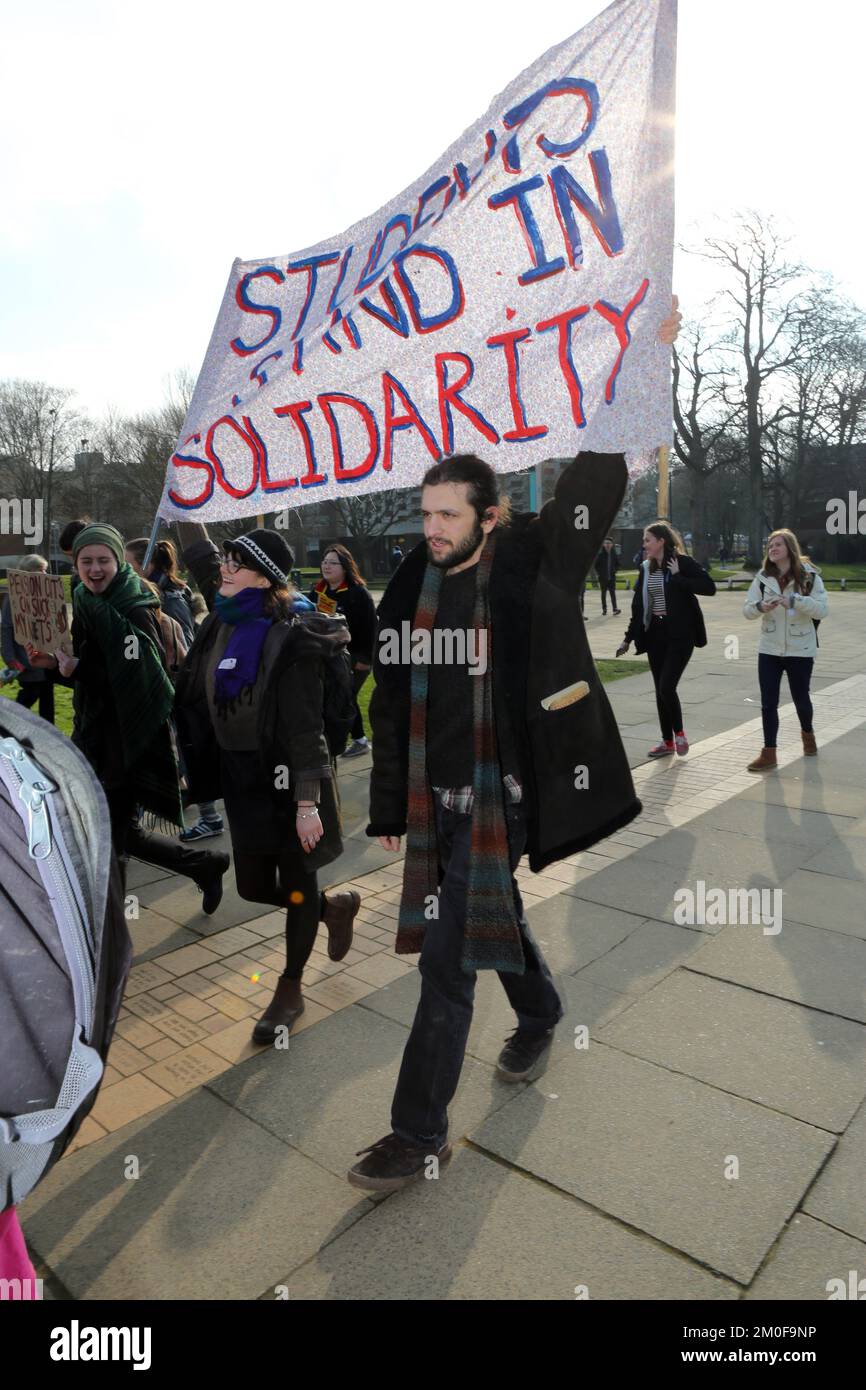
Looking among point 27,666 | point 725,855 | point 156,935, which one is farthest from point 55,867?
point 725,855

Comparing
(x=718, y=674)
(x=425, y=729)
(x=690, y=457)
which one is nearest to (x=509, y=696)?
(x=425, y=729)

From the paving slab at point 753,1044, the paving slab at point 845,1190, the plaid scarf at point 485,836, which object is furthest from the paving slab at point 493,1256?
the paving slab at point 753,1044

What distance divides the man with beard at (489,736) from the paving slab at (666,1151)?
1.19ft

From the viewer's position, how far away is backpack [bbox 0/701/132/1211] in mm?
1166

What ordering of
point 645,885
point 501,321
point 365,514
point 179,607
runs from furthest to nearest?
point 365,514, point 179,607, point 645,885, point 501,321

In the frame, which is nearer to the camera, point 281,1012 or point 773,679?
point 281,1012

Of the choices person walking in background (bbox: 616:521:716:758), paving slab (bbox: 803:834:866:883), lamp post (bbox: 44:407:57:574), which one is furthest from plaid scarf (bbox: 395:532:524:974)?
lamp post (bbox: 44:407:57:574)

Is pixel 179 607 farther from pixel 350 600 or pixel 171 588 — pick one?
pixel 350 600

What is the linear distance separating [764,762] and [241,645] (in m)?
5.25

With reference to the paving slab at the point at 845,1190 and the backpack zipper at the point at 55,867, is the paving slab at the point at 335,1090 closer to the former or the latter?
the paving slab at the point at 845,1190

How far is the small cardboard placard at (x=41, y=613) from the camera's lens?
4.33m

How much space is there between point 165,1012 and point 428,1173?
4.81 feet

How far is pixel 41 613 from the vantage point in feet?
14.5

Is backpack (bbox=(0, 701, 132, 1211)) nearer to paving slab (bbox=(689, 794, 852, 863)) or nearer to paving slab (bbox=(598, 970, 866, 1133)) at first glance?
paving slab (bbox=(598, 970, 866, 1133))
